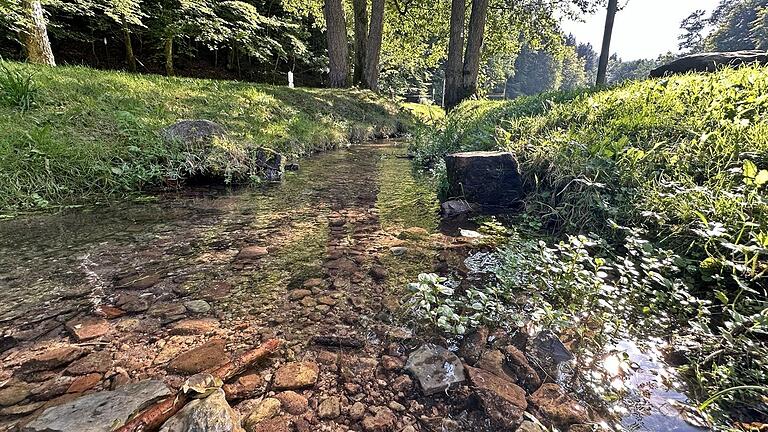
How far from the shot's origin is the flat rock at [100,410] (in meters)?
1.11

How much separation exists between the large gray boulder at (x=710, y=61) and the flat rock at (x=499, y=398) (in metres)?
5.95

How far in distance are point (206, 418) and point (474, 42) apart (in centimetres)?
1143

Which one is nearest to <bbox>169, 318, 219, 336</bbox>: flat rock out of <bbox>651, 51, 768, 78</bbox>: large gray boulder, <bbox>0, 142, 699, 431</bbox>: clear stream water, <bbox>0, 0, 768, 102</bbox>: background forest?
<bbox>0, 142, 699, 431</bbox>: clear stream water

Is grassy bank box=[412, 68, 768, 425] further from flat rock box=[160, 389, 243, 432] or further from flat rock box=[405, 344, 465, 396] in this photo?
flat rock box=[160, 389, 243, 432]

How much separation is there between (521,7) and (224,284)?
1370 cm

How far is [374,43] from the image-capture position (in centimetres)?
1272

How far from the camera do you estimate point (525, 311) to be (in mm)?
1853

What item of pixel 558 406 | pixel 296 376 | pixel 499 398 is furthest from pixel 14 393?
pixel 558 406

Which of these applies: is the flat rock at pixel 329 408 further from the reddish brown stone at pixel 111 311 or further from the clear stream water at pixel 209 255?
the reddish brown stone at pixel 111 311

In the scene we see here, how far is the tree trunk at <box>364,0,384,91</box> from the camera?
479 inches

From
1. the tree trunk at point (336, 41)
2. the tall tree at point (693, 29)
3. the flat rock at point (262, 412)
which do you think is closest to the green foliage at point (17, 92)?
the flat rock at point (262, 412)

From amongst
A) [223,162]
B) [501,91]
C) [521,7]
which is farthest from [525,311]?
[501,91]

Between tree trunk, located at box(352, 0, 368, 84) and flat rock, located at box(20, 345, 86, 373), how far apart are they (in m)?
13.2

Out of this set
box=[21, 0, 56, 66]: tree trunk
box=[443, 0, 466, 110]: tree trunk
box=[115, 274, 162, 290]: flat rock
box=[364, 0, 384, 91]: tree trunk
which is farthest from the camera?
box=[364, 0, 384, 91]: tree trunk
